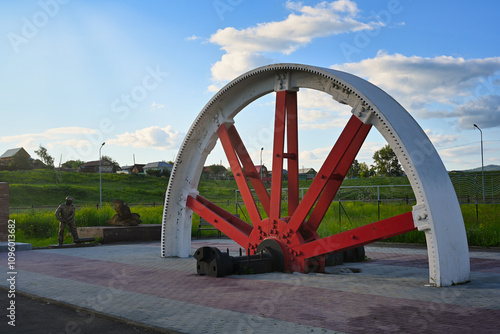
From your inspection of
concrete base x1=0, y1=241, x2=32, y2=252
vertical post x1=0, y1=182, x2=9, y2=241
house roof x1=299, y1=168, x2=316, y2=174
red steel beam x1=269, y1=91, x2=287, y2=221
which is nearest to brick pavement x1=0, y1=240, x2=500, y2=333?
red steel beam x1=269, y1=91, x2=287, y2=221

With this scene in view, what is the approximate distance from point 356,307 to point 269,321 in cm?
133

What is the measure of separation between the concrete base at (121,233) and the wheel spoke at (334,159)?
1020cm

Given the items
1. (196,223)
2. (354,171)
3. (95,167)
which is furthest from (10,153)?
(196,223)

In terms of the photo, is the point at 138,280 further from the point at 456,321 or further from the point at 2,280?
the point at 456,321

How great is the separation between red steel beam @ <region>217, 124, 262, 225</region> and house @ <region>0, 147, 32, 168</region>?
90814 mm

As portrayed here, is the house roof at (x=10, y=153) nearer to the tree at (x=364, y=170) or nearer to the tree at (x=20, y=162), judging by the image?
the tree at (x=20, y=162)

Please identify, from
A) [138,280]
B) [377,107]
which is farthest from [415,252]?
[138,280]

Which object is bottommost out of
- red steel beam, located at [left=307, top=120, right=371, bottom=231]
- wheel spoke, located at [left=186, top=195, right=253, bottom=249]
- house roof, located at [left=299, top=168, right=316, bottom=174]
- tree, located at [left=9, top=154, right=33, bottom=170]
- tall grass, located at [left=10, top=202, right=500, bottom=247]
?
tall grass, located at [left=10, top=202, right=500, bottom=247]

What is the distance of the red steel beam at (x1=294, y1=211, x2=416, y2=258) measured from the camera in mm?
8422

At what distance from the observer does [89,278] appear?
31.4 feet

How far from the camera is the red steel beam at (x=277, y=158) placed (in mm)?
10320

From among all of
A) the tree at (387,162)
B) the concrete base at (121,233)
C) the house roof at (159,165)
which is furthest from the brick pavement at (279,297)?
the house roof at (159,165)

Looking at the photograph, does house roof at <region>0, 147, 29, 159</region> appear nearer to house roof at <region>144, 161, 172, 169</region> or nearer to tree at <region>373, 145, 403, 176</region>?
house roof at <region>144, 161, 172, 169</region>

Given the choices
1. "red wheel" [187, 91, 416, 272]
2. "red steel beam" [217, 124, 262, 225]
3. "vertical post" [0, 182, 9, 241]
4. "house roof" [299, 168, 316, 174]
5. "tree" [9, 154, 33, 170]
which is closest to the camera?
"red wheel" [187, 91, 416, 272]
